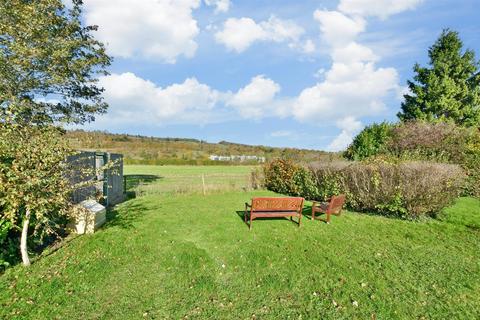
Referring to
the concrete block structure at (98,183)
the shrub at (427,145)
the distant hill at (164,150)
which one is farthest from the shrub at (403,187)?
the distant hill at (164,150)

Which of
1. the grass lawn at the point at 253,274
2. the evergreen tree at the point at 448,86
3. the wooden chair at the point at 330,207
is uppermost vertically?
the evergreen tree at the point at 448,86

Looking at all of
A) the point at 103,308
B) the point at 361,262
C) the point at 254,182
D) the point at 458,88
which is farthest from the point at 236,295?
the point at 458,88

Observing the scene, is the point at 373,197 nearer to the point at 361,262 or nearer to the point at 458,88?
the point at 361,262

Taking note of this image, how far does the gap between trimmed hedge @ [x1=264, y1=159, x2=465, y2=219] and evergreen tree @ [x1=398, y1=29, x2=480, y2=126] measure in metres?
18.6

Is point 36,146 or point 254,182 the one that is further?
point 254,182

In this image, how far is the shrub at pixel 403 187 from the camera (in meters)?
9.59

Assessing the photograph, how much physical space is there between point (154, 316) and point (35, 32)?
515 inches

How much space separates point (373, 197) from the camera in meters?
10.7

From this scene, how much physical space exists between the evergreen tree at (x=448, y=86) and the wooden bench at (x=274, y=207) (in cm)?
2318

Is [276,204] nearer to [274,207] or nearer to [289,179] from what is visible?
[274,207]

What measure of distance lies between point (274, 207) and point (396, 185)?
16.1 feet

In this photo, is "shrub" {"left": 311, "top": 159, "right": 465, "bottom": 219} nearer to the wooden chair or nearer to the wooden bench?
the wooden chair

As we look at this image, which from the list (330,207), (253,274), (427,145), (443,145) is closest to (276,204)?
(330,207)

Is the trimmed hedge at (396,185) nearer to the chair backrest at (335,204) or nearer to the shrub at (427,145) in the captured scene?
the chair backrest at (335,204)
